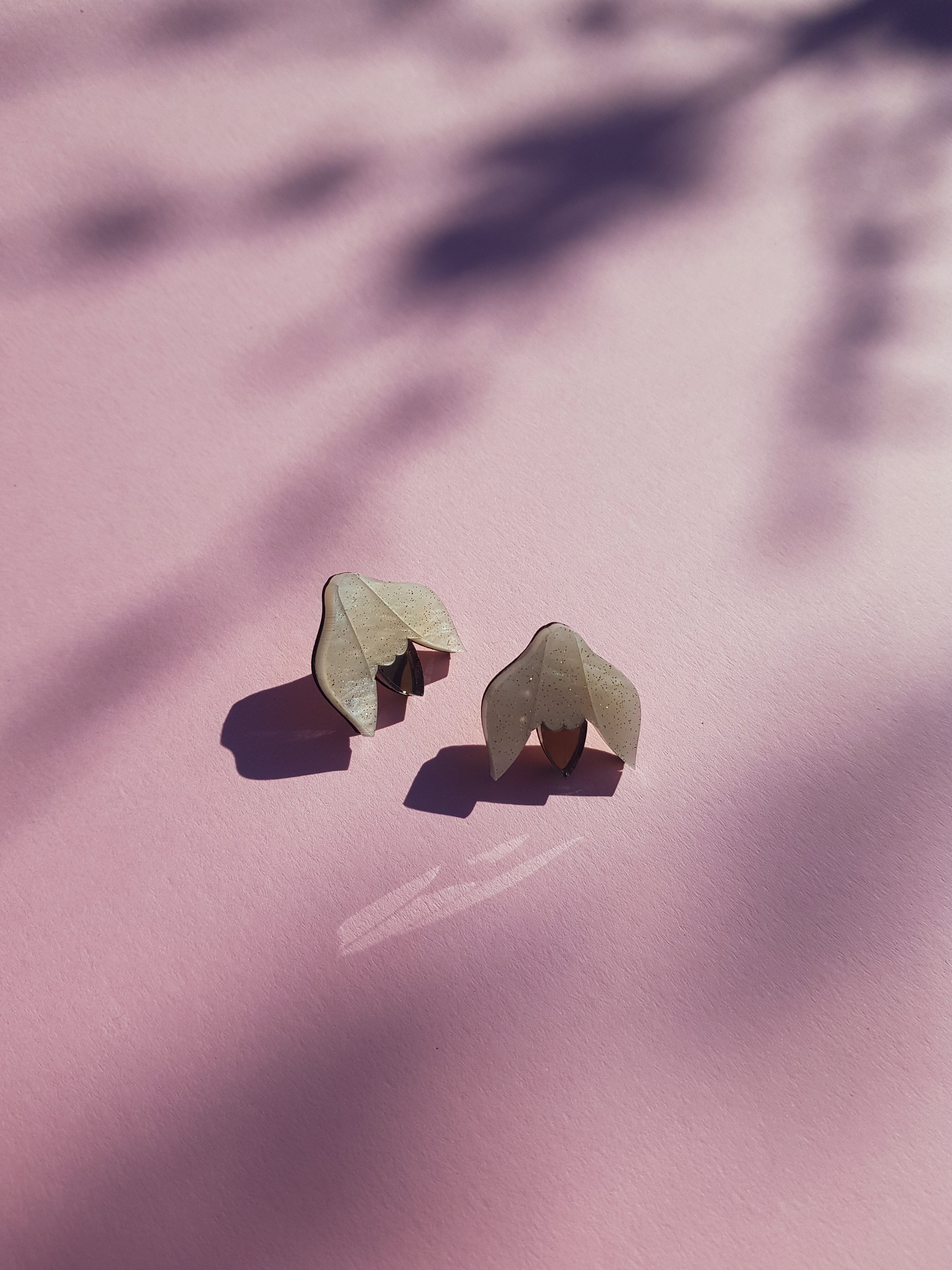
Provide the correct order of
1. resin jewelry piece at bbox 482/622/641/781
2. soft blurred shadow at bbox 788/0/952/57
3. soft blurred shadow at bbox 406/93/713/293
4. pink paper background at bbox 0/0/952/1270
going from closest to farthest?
1. pink paper background at bbox 0/0/952/1270
2. resin jewelry piece at bbox 482/622/641/781
3. soft blurred shadow at bbox 406/93/713/293
4. soft blurred shadow at bbox 788/0/952/57

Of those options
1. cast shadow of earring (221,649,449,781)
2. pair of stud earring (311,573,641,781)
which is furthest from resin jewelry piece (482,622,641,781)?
cast shadow of earring (221,649,449,781)

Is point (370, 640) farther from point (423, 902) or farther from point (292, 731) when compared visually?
point (423, 902)

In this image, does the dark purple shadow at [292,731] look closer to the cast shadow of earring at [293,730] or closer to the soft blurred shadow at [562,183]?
the cast shadow of earring at [293,730]

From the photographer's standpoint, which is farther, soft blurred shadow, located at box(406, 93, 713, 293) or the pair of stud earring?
soft blurred shadow, located at box(406, 93, 713, 293)

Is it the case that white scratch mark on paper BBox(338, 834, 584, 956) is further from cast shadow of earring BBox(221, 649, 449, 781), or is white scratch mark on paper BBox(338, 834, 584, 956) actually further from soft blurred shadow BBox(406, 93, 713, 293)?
soft blurred shadow BBox(406, 93, 713, 293)

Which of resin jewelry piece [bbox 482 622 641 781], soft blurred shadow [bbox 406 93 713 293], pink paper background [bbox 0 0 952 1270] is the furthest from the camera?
soft blurred shadow [bbox 406 93 713 293]

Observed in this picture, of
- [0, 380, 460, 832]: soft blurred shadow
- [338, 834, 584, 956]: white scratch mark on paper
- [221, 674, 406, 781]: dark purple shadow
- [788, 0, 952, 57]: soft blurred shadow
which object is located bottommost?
[338, 834, 584, 956]: white scratch mark on paper

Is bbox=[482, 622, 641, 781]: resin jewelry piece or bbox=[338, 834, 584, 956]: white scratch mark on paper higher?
bbox=[482, 622, 641, 781]: resin jewelry piece

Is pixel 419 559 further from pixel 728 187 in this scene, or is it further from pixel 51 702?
pixel 728 187
